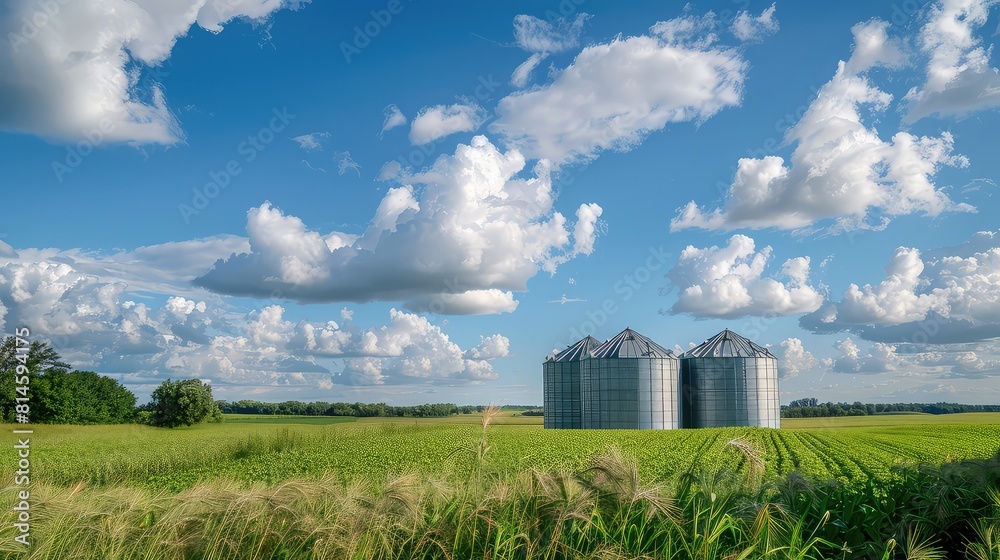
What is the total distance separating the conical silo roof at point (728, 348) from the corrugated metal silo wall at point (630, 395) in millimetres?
6909

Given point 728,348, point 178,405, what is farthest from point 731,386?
point 178,405

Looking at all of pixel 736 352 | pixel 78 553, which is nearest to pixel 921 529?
pixel 78 553

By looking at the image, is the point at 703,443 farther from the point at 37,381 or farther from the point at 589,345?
the point at 37,381

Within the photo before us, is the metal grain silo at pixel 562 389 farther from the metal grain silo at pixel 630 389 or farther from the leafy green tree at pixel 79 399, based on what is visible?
the leafy green tree at pixel 79 399

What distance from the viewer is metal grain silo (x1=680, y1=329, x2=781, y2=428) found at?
6294cm

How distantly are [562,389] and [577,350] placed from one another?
5131 millimetres

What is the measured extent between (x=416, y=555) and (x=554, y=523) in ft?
4.81

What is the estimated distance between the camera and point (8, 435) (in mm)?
42500

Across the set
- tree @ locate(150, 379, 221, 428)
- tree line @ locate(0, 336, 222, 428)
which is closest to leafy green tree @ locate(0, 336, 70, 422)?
tree line @ locate(0, 336, 222, 428)

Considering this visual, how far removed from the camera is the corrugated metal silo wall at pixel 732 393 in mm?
62938

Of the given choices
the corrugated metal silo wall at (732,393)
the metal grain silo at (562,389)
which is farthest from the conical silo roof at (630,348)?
the corrugated metal silo wall at (732,393)

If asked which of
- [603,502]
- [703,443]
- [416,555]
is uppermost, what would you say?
[603,502]

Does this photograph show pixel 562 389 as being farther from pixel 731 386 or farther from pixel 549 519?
pixel 549 519

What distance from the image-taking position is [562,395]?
223 ft
